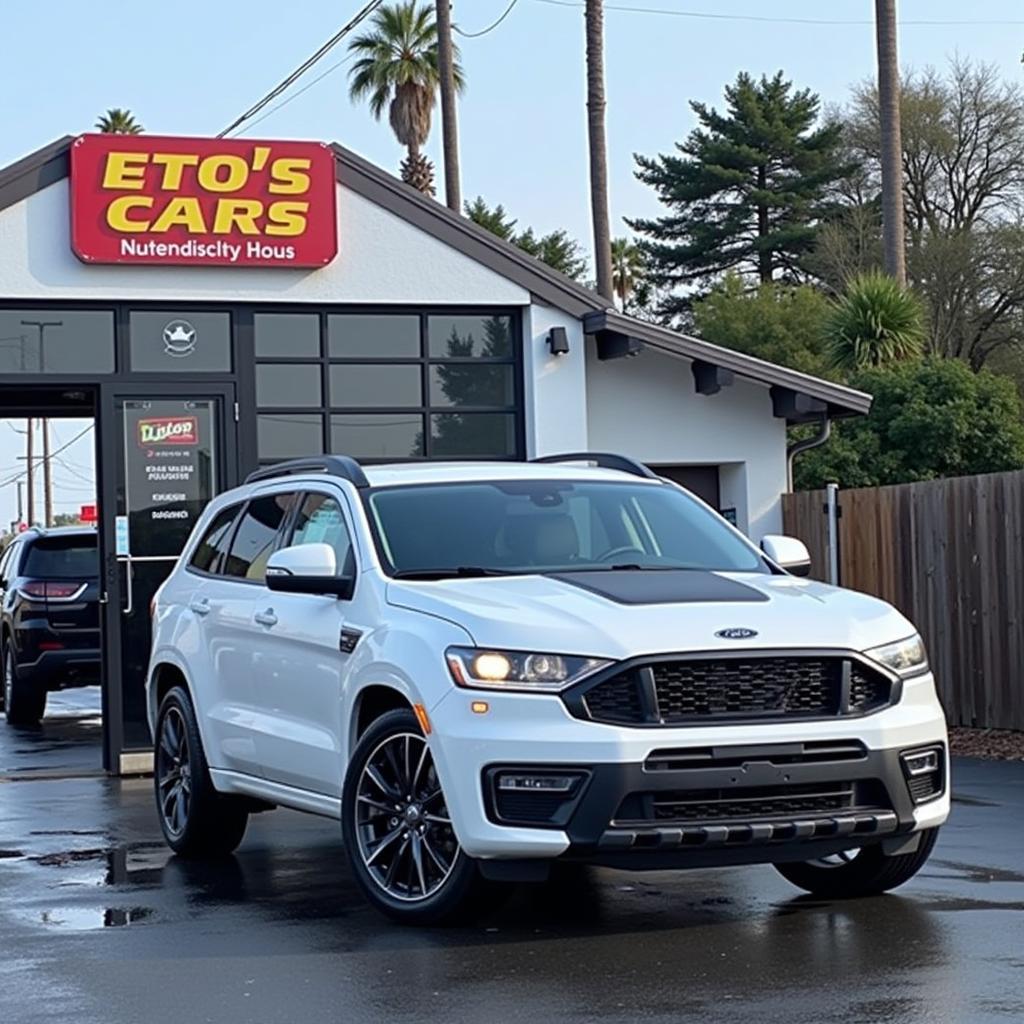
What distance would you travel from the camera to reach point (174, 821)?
1021 centimetres

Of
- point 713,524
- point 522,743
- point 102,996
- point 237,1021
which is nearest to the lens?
point 237,1021

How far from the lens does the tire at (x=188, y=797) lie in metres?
9.86

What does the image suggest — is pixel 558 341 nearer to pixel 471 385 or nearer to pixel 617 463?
pixel 471 385

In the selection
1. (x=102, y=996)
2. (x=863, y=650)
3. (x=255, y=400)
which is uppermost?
(x=255, y=400)

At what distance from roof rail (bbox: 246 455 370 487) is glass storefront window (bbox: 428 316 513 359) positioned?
618cm

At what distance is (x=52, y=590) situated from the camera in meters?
19.0

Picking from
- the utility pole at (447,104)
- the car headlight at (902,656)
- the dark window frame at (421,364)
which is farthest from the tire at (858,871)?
the utility pole at (447,104)

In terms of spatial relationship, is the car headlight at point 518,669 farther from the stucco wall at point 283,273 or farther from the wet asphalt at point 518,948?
the stucco wall at point 283,273

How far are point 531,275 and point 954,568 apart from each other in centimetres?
410

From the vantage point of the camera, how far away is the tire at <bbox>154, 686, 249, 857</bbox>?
32.3 ft

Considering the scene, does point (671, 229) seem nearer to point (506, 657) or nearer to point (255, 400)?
point (255, 400)

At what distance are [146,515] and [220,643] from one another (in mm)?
5749

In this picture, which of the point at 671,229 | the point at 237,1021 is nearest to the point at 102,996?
the point at 237,1021

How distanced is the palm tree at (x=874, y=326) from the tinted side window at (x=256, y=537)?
724 inches
